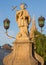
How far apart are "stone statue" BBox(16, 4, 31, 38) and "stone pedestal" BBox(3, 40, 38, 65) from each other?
57 centimetres

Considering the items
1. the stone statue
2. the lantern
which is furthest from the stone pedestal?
the lantern

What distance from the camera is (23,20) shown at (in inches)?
636

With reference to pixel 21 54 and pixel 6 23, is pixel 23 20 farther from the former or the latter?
pixel 21 54

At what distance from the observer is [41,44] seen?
25.7m

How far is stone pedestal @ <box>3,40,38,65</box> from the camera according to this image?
1545 centimetres

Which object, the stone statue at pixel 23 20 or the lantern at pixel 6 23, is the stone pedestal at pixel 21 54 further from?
the lantern at pixel 6 23

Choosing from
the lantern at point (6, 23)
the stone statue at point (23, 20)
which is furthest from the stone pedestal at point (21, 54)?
the lantern at point (6, 23)

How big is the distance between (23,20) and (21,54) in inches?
76.7

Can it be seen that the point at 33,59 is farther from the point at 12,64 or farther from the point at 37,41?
the point at 37,41

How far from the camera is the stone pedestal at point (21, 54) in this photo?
50.7ft

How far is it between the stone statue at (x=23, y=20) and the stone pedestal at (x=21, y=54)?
0.57 m

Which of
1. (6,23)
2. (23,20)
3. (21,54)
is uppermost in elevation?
(23,20)

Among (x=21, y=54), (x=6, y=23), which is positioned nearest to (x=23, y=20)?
(x=6, y=23)

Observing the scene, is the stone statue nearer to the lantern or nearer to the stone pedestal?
the stone pedestal
